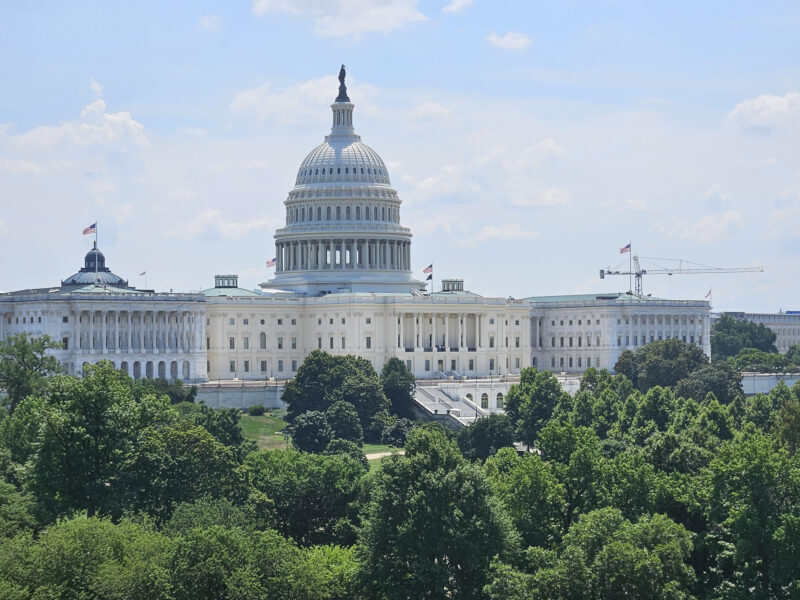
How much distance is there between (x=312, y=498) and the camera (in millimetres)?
118125

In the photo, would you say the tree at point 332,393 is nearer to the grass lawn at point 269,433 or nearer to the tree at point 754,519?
the grass lawn at point 269,433

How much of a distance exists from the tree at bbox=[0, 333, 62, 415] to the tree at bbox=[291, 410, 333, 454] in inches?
970

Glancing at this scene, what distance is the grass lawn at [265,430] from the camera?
7003 inches

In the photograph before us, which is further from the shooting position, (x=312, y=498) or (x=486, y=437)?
(x=486, y=437)

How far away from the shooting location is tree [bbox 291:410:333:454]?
174125 mm

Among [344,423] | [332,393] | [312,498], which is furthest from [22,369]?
[312,498]

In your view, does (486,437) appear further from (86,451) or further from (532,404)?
(86,451)

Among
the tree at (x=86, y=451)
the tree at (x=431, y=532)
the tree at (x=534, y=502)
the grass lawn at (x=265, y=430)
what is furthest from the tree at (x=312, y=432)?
the tree at (x=431, y=532)

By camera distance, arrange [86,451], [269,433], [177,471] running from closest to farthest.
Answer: [86,451]
[177,471]
[269,433]

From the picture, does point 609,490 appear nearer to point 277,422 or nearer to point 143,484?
point 143,484

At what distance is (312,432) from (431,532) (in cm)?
7952

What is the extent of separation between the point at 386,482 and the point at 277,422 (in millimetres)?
94793

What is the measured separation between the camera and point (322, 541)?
4552 inches

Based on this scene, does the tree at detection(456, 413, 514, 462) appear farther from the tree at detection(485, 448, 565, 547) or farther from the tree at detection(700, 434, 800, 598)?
the tree at detection(700, 434, 800, 598)
